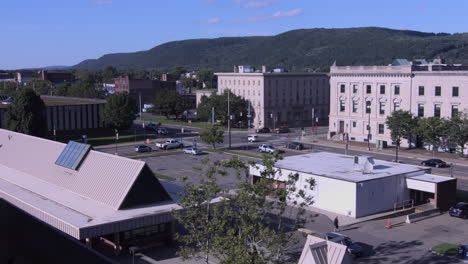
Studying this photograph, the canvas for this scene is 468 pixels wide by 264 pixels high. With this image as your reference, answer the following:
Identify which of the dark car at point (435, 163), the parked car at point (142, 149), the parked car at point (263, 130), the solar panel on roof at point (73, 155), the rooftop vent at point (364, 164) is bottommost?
the dark car at point (435, 163)

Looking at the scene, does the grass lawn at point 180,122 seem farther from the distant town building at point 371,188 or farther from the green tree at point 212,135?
the distant town building at point 371,188

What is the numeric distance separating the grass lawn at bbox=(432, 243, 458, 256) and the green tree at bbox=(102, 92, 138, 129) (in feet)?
194

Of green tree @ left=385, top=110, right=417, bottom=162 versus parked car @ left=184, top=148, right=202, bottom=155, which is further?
parked car @ left=184, top=148, right=202, bottom=155

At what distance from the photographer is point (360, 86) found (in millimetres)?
76000

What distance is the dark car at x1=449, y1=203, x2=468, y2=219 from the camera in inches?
1389

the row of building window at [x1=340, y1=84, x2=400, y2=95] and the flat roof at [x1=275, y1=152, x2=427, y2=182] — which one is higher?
the row of building window at [x1=340, y1=84, x2=400, y2=95]

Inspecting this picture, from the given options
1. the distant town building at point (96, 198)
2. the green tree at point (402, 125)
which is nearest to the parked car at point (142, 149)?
the distant town building at point (96, 198)

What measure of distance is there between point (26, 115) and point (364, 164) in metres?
47.8

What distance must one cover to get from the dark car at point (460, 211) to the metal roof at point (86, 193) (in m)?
20.5

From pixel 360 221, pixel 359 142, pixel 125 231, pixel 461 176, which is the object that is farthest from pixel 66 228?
pixel 359 142

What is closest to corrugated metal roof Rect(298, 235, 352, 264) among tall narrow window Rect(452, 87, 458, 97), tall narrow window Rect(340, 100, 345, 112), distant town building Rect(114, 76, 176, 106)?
tall narrow window Rect(452, 87, 458, 97)

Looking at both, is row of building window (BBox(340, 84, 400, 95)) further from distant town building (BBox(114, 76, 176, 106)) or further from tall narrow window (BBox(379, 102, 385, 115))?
distant town building (BBox(114, 76, 176, 106))

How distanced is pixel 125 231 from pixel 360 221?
54.2ft

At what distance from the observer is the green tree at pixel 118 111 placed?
3115 inches
